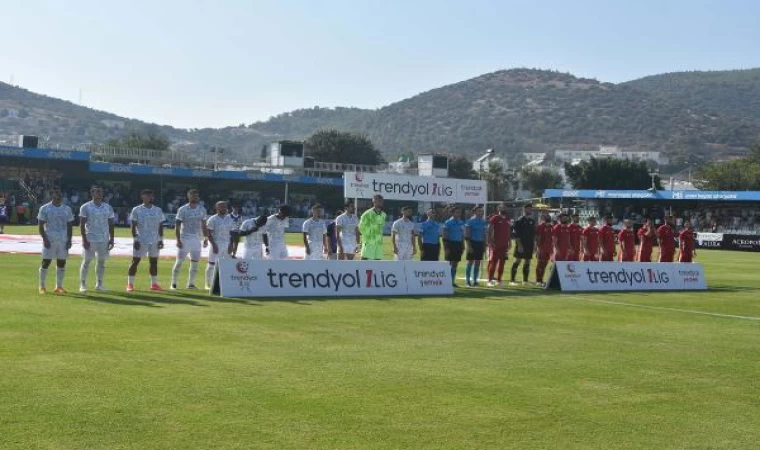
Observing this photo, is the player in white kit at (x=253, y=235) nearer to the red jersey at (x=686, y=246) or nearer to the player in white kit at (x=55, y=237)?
the player in white kit at (x=55, y=237)

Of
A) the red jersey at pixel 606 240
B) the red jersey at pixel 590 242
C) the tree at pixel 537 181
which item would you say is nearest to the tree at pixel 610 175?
the tree at pixel 537 181

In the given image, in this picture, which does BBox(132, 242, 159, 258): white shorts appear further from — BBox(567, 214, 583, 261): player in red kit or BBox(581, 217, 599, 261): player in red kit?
BBox(581, 217, 599, 261): player in red kit

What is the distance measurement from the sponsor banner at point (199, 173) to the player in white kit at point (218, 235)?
48.2 meters

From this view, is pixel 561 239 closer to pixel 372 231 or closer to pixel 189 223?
pixel 372 231

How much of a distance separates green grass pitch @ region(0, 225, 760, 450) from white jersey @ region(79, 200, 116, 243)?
4.06 ft

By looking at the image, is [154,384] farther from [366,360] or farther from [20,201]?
[20,201]

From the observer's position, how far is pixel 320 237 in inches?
842

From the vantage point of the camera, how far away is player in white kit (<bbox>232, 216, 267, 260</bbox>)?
19.8m

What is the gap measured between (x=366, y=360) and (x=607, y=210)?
65.5 meters

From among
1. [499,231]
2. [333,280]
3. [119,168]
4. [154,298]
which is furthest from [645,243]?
[119,168]

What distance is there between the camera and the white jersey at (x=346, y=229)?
859 inches

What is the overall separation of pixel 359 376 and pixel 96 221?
9597 millimetres

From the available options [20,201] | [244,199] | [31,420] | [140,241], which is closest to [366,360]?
[31,420]

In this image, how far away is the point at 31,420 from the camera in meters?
7.46
